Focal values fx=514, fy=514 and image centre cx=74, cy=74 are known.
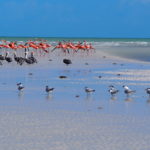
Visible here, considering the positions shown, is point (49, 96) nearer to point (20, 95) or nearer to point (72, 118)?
point (20, 95)

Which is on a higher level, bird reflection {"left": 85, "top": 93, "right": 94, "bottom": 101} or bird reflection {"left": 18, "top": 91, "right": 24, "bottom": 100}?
bird reflection {"left": 18, "top": 91, "right": 24, "bottom": 100}

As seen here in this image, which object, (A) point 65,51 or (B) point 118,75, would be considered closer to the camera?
(B) point 118,75

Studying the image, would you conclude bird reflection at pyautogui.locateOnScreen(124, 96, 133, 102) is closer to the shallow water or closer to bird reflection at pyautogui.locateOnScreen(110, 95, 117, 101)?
the shallow water

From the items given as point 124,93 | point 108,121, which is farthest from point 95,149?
point 124,93

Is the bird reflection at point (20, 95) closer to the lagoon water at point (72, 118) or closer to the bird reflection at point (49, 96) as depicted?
the lagoon water at point (72, 118)

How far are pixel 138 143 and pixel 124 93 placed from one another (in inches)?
203

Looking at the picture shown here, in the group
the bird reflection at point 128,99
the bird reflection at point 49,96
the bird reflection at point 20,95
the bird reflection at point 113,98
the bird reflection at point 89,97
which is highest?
the bird reflection at point 20,95

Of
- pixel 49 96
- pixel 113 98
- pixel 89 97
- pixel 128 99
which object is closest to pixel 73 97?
pixel 89 97

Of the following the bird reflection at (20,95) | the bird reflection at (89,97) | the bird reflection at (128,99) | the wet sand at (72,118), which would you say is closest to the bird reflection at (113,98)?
the wet sand at (72,118)

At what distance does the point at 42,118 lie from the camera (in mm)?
8359

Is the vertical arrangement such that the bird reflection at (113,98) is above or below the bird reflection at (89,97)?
below

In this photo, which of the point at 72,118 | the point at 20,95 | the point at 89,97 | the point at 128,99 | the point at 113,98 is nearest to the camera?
the point at 72,118

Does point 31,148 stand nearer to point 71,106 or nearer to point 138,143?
point 138,143

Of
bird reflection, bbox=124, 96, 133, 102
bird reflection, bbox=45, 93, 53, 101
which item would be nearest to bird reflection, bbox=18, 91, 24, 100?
bird reflection, bbox=45, 93, 53, 101
